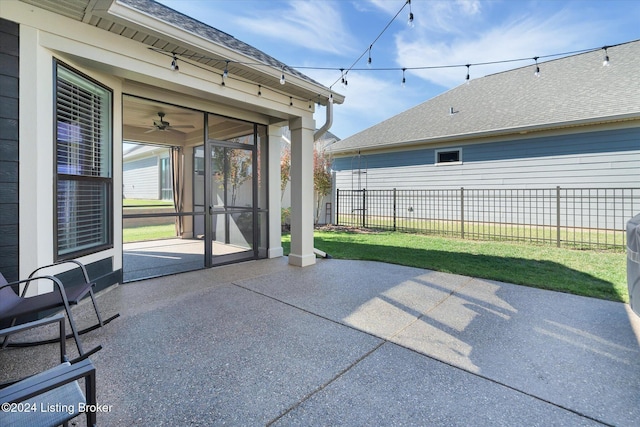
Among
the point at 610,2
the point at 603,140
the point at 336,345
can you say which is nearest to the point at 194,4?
the point at 336,345

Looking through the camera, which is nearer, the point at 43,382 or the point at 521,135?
the point at 43,382

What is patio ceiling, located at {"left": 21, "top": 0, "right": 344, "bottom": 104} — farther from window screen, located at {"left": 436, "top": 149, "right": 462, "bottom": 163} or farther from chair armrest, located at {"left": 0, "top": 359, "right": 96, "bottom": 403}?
window screen, located at {"left": 436, "top": 149, "right": 462, "bottom": 163}

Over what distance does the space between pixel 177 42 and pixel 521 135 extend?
8975 mm

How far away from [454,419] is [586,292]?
3.21m

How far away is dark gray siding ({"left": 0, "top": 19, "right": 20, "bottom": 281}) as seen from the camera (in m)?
2.64

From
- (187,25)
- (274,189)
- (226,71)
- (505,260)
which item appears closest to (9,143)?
(226,71)

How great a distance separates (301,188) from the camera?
16.9ft

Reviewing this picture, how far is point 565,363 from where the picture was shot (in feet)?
7.30

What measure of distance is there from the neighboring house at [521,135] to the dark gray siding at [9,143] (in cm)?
860

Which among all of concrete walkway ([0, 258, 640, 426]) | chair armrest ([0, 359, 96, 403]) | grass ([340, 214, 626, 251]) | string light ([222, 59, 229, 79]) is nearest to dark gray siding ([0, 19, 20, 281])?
concrete walkway ([0, 258, 640, 426])

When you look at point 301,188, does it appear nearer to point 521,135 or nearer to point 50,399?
point 50,399

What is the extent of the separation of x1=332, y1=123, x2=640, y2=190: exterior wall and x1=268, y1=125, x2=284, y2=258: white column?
645 centimetres

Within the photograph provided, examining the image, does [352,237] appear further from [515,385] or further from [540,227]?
[515,385]

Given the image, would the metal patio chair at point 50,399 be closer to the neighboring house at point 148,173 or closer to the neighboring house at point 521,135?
the neighboring house at point 148,173
